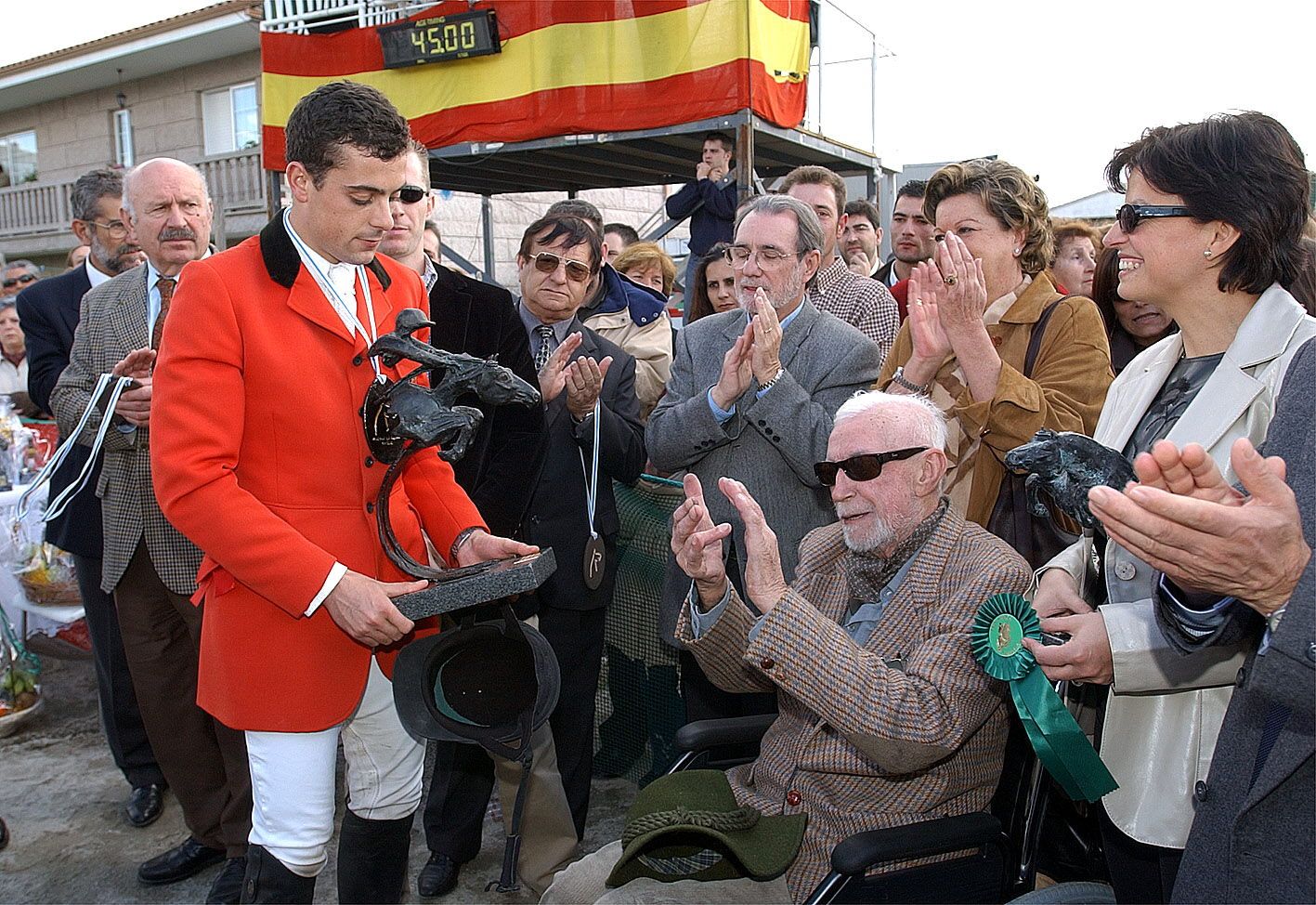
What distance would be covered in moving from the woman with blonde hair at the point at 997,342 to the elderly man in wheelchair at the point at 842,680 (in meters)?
0.25

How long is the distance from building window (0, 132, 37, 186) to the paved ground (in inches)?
745

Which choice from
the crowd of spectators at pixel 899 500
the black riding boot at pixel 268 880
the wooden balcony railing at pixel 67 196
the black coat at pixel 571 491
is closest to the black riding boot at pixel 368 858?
the crowd of spectators at pixel 899 500

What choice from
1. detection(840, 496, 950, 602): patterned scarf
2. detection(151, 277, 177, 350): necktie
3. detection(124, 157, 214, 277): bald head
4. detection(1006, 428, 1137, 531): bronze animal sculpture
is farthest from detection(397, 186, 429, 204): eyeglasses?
detection(1006, 428, 1137, 531): bronze animal sculpture

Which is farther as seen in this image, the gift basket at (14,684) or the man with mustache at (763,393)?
the gift basket at (14,684)

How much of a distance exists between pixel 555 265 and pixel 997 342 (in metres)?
1.47

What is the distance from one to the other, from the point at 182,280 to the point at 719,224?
4236 millimetres

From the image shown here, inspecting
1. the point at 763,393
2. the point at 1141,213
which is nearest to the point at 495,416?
the point at 763,393

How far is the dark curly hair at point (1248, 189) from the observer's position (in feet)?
5.91

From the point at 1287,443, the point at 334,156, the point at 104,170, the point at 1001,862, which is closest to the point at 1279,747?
the point at 1287,443

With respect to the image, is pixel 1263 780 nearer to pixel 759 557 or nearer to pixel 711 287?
pixel 759 557

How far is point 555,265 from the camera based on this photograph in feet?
11.1

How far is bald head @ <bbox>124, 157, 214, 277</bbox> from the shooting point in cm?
319

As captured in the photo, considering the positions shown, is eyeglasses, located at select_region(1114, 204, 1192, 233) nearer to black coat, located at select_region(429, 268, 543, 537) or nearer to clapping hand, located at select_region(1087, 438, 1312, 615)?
clapping hand, located at select_region(1087, 438, 1312, 615)

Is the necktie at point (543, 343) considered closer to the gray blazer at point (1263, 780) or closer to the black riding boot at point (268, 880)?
the black riding boot at point (268, 880)
